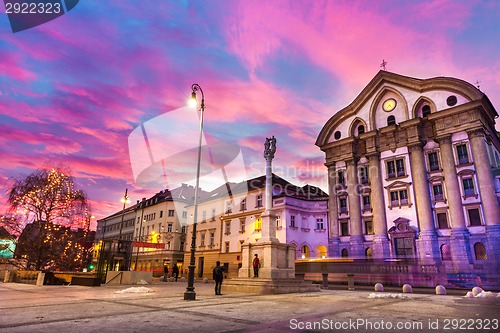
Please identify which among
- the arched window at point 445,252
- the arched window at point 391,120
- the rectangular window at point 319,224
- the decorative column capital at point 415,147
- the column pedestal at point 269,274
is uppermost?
the arched window at point 391,120

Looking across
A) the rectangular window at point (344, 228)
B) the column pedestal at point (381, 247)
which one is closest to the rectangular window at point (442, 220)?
the column pedestal at point (381, 247)

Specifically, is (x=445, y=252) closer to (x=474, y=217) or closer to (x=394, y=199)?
(x=474, y=217)

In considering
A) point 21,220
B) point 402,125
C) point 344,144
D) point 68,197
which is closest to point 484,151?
point 402,125

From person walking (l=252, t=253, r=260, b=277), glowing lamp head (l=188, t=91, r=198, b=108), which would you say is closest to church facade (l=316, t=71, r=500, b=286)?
person walking (l=252, t=253, r=260, b=277)

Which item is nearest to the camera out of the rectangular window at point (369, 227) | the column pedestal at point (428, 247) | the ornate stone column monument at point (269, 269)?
the ornate stone column monument at point (269, 269)

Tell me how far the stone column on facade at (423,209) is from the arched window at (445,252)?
2.22 ft

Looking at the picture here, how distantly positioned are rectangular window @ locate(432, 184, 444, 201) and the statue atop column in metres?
22.0

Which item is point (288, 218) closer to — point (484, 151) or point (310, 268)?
point (310, 268)

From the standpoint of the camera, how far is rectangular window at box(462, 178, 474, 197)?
31.4 meters

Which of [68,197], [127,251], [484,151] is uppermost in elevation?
[484,151]

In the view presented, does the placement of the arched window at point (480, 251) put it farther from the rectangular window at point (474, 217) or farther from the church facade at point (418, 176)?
the rectangular window at point (474, 217)

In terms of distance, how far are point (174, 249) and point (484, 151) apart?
5012cm

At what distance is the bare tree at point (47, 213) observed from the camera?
24562 millimetres

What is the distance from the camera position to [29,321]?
7.12m
